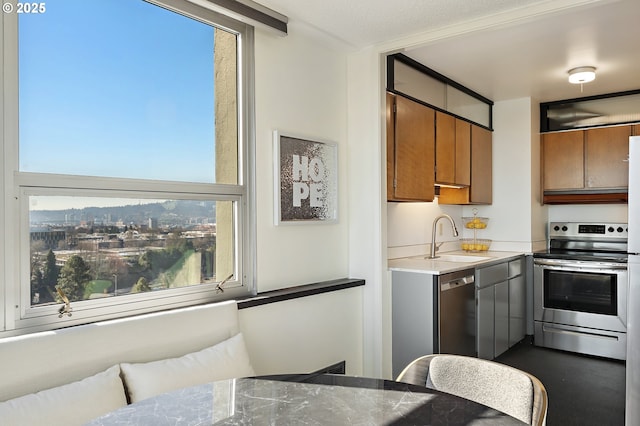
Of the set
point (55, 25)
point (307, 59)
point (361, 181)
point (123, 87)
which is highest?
point (307, 59)

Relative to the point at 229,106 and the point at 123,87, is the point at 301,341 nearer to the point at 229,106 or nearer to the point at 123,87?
the point at 229,106

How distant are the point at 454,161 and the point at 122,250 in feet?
10.0

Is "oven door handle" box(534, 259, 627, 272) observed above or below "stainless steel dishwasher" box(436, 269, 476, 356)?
above

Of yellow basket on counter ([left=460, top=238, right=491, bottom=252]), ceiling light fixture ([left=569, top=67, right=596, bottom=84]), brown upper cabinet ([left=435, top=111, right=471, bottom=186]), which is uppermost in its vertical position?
ceiling light fixture ([left=569, top=67, right=596, bottom=84])

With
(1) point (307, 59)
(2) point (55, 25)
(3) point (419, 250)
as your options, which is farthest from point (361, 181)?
(2) point (55, 25)

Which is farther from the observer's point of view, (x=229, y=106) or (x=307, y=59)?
(x=307, y=59)

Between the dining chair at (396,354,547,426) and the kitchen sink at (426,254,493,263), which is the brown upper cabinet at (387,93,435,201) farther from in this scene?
the dining chair at (396,354,547,426)

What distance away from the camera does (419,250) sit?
4.50 meters

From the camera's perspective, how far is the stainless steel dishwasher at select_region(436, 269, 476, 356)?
3.29 meters

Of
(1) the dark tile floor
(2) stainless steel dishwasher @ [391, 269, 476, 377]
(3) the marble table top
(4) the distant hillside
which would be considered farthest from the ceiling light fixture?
(3) the marble table top

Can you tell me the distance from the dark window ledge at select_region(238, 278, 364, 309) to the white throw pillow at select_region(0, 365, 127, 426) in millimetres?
861

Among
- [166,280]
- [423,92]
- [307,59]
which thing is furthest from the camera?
[423,92]

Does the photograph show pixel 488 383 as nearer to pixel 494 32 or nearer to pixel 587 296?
pixel 494 32

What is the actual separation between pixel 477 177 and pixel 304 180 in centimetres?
237
